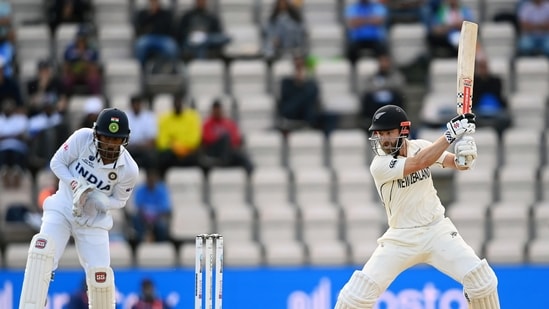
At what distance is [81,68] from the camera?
1470 centimetres

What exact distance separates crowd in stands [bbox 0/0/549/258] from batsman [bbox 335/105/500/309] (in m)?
5.01

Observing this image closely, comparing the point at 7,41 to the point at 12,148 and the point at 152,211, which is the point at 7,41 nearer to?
the point at 12,148

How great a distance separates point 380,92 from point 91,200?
6.06 metres

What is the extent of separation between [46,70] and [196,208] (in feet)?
8.31

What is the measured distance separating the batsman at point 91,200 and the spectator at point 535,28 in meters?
7.54

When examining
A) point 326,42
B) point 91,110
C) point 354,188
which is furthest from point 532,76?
point 91,110

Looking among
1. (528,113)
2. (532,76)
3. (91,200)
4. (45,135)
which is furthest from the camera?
(532,76)

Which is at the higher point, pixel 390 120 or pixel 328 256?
pixel 328 256

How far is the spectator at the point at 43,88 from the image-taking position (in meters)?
14.3

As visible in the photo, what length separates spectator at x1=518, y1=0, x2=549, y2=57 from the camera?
14992 millimetres

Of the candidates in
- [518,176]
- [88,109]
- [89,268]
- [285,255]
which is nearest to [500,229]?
[518,176]

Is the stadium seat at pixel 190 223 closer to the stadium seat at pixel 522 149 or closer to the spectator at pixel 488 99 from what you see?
the spectator at pixel 488 99

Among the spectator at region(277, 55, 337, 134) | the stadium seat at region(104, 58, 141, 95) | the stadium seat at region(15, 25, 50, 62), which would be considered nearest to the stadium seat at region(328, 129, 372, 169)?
the spectator at region(277, 55, 337, 134)

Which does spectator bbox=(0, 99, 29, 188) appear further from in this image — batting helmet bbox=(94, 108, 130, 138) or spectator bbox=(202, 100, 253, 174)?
batting helmet bbox=(94, 108, 130, 138)
